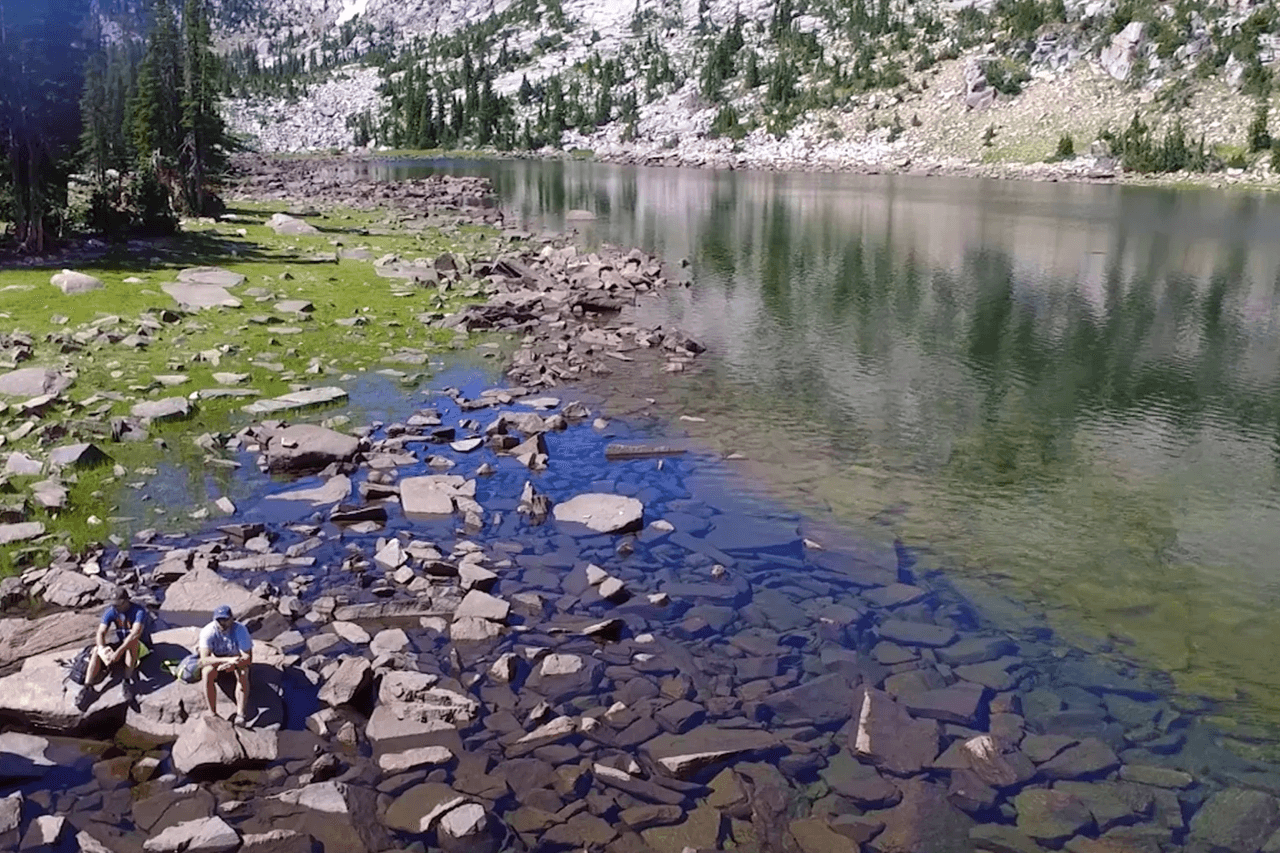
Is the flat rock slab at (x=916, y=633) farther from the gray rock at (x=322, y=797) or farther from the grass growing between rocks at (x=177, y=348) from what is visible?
the grass growing between rocks at (x=177, y=348)

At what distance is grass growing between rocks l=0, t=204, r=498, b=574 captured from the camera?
69.8 ft

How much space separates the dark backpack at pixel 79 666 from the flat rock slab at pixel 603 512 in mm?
9841

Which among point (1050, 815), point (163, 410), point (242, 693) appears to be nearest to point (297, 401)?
point (163, 410)

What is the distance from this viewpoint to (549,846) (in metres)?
11.8

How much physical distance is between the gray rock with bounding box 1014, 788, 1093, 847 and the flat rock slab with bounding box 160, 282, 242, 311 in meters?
36.1

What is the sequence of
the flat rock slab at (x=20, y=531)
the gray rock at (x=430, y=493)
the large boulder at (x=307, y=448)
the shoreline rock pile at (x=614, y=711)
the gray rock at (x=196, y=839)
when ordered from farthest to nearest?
1. the large boulder at (x=307, y=448)
2. the gray rock at (x=430, y=493)
3. the flat rock slab at (x=20, y=531)
4. the shoreline rock pile at (x=614, y=711)
5. the gray rock at (x=196, y=839)

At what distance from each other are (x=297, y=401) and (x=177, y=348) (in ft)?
25.9

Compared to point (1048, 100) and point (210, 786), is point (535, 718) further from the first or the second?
point (1048, 100)

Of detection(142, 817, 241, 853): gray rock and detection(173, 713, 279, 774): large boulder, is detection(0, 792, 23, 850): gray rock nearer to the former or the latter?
detection(142, 817, 241, 853): gray rock

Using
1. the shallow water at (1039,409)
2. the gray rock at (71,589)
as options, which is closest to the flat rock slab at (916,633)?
the shallow water at (1039,409)

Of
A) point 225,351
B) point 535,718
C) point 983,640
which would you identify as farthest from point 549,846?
point 225,351

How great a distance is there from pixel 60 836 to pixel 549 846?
5816mm

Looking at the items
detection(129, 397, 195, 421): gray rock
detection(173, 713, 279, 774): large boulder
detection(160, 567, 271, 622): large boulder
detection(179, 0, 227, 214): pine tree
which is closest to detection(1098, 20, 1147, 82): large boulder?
detection(179, 0, 227, 214): pine tree

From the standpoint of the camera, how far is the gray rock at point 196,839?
11.3 m
